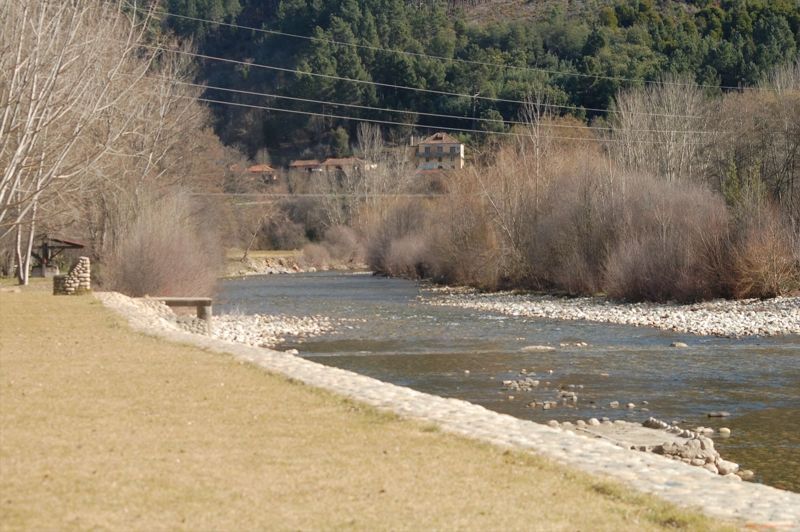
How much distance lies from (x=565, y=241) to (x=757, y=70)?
51.5m

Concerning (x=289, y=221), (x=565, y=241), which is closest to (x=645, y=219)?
(x=565, y=241)

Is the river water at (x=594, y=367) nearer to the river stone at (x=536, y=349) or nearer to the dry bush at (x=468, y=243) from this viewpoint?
the river stone at (x=536, y=349)

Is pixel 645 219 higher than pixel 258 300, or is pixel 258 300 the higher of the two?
pixel 645 219

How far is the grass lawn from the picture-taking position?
8.36 metres

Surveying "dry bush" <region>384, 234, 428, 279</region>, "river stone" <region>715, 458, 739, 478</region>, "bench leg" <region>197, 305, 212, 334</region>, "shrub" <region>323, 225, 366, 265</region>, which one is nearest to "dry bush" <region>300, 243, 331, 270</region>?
"shrub" <region>323, 225, 366, 265</region>

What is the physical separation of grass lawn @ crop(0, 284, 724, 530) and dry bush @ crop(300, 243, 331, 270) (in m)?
78.1

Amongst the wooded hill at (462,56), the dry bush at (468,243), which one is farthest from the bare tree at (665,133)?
the wooded hill at (462,56)

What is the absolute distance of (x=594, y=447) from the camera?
12211 millimetres

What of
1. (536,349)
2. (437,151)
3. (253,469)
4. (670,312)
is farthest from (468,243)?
(437,151)

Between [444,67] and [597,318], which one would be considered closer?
[597,318]

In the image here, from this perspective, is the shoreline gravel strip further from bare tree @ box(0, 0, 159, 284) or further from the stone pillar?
the stone pillar

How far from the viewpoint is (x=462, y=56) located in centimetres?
14412

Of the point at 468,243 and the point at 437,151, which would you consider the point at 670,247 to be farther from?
the point at 437,151

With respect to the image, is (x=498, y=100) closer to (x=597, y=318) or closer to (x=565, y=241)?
(x=565, y=241)
